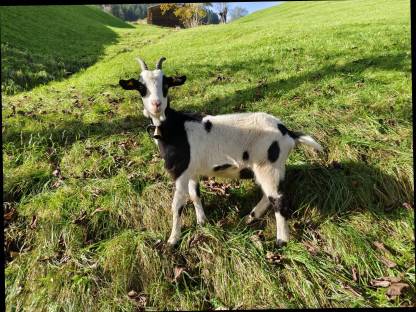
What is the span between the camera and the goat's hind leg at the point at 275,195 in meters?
4.56

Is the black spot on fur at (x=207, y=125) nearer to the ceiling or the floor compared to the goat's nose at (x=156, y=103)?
nearer to the floor

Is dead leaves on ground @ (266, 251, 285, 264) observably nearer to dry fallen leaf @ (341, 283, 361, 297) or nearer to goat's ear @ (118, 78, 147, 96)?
dry fallen leaf @ (341, 283, 361, 297)

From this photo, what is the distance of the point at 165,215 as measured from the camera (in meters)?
5.15

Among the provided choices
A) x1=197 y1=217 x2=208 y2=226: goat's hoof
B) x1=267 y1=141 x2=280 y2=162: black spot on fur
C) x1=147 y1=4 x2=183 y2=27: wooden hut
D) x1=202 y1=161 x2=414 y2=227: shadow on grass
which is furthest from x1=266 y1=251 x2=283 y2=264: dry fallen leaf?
x1=147 y1=4 x2=183 y2=27: wooden hut

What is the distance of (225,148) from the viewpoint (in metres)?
4.61

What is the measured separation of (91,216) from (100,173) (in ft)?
3.64

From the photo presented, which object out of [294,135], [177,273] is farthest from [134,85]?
[177,273]

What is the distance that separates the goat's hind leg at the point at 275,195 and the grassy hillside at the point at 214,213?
180 mm

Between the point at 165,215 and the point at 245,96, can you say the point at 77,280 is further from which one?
the point at 245,96

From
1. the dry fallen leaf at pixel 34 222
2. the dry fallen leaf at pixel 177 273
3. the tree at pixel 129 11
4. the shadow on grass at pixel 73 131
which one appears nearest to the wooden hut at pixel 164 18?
the shadow on grass at pixel 73 131

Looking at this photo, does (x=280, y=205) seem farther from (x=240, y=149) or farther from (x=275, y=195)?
(x=240, y=149)

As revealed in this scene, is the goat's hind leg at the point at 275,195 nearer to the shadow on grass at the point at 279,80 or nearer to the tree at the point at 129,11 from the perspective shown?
the shadow on grass at the point at 279,80

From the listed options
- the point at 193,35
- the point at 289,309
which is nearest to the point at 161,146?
the point at 289,309

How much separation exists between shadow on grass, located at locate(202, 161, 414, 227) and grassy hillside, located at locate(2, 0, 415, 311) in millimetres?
20
